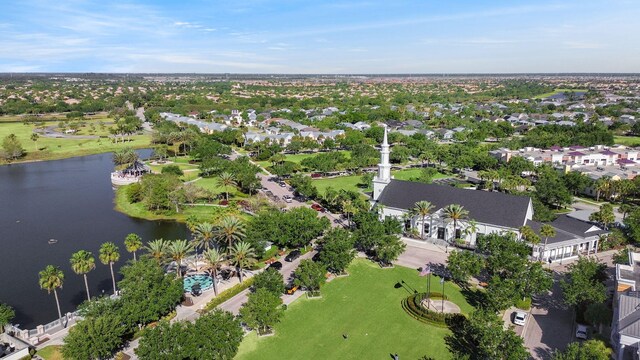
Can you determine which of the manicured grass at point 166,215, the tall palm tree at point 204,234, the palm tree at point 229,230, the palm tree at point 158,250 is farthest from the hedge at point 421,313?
the manicured grass at point 166,215

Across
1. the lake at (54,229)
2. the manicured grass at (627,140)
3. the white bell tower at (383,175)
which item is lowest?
the lake at (54,229)

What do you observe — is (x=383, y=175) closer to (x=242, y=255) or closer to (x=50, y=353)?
(x=242, y=255)

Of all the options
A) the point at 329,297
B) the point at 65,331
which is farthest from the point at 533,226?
the point at 65,331

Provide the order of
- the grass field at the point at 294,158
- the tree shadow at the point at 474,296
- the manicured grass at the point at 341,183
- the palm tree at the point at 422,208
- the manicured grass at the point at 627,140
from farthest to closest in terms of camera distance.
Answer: the manicured grass at the point at 627,140, the grass field at the point at 294,158, the manicured grass at the point at 341,183, the palm tree at the point at 422,208, the tree shadow at the point at 474,296

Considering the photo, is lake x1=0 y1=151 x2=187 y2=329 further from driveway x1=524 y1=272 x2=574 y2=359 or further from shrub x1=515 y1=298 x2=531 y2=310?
driveway x1=524 y1=272 x2=574 y2=359

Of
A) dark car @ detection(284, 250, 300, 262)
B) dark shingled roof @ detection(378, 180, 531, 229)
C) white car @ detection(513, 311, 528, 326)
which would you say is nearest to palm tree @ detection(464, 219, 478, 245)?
dark shingled roof @ detection(378, 180, 531, 229)

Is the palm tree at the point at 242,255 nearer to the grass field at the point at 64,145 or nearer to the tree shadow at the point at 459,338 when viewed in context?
the tree shadow at the point at 459,338

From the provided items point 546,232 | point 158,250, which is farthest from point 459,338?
point 158,250
